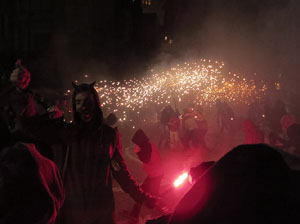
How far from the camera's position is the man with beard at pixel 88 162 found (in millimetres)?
2150

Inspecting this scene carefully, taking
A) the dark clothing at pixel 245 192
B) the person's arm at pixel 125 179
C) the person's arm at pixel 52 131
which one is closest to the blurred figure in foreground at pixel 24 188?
the dark clothing at pixel 245 192

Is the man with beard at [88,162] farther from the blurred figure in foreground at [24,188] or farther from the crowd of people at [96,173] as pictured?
the blurred figure in foreground at [24,188]

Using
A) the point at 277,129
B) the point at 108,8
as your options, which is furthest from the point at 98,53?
the point at 277,129

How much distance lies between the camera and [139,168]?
727cm

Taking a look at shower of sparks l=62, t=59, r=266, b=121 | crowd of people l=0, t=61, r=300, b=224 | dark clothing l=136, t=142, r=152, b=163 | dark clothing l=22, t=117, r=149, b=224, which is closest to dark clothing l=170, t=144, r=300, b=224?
crowd of people l=0, t=61, r=300, b=224

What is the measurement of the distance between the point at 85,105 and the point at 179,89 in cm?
1815

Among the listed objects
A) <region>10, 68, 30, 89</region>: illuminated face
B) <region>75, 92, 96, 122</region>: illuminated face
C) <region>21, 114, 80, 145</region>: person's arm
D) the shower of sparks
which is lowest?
the shower of sparks

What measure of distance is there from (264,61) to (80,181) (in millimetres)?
22511

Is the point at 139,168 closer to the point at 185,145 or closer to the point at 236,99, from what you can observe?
the point at 185,145

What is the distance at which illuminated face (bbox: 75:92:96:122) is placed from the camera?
7.79 ft

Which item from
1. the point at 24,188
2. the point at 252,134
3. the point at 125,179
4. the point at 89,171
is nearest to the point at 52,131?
the point at 89,171

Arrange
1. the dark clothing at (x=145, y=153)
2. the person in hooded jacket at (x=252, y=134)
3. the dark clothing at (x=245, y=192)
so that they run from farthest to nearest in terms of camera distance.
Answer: the person in hooded jacket at (x=252, y=134)
the dark clothing at (x=145, y=153)
the dark clothing at (x=245, y=192)

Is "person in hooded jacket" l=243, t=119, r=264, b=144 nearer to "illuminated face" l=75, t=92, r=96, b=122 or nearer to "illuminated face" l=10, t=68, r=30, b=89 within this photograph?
"illuminated face" l=75, t=92, r=96, b=122

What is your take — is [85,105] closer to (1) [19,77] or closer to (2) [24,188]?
(1) [19,77]
